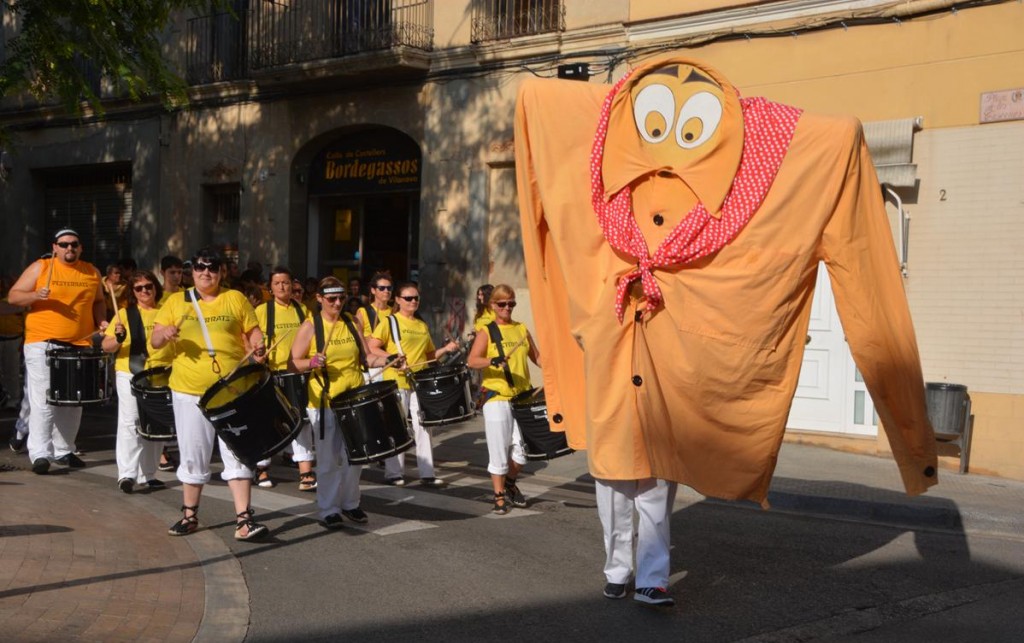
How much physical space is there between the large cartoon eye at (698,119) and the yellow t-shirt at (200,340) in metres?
3.64

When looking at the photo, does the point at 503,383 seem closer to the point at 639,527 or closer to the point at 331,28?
the point at 639,527

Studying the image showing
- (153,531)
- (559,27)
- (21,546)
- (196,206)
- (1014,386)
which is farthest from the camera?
(196,206)

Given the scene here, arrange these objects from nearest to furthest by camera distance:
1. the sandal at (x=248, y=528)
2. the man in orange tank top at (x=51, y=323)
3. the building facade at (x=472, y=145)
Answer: the sandal at (x=248, y=528) < the man in orange tank top at (x=51, y=323) < the building facade at (x=472, y=145)

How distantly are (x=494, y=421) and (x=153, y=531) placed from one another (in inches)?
109

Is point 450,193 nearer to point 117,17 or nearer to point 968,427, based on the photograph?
point 117,17

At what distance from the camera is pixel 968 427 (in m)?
12.0

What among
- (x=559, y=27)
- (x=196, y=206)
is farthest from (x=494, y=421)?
(x=196, y=206)

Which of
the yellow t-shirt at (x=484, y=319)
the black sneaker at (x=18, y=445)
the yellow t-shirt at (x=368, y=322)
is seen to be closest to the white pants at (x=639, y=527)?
the yellow t-shirt at (x=484, y=319)

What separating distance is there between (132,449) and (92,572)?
3049 millimetres

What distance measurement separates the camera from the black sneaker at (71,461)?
10312mm

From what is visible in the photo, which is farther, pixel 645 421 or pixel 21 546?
pixel 21 546

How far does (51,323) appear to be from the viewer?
10.1 metres

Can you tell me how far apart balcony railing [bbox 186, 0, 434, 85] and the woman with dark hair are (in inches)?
307

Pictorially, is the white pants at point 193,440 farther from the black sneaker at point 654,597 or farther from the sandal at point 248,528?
the black sneaker at point 654,597
